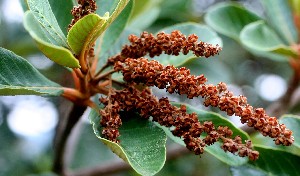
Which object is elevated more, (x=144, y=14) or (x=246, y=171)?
(x=144, y=14)

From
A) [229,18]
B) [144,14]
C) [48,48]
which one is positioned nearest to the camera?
[48,48]

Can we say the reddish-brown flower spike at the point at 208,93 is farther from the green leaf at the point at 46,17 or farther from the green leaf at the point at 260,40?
the green leaf at the point at 260,40

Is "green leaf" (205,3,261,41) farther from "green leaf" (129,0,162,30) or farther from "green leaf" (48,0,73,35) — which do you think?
"green leaf" (48,0,73,35)

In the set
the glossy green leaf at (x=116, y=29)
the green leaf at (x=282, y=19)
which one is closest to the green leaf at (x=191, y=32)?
the glossy green leaf at (x=116, y=29)

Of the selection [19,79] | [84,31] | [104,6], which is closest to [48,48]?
[84,31]

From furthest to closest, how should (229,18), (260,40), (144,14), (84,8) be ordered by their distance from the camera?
1. (144,14)
2. (229,18)
3. (260,40)
4. (84,8)

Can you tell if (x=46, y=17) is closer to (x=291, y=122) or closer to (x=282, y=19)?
(x=291, y=122)

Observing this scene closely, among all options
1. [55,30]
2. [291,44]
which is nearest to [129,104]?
[55,30]

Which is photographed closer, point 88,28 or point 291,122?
point 88,28
